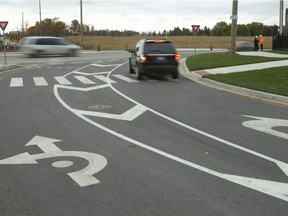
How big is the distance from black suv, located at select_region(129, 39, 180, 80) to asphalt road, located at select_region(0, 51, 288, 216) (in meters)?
5.76

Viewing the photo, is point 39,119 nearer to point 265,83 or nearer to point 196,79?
point 265,83

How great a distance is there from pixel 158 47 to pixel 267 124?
9.85 metres

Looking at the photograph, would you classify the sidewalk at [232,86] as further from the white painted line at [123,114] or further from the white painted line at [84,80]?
the white painted line at [84,80]

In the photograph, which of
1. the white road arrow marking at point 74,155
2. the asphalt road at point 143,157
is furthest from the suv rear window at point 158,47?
the white road arrow marking at point 74,155

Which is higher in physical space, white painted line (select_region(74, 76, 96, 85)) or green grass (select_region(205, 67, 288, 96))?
green grass (select_region(205, 67, 288, 96))

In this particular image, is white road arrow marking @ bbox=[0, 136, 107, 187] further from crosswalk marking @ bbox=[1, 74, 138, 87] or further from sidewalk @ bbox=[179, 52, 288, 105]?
crosswalk marking @ bbox=[1, 74, 138, 87]

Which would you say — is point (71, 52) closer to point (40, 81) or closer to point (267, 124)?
point (40, 81)

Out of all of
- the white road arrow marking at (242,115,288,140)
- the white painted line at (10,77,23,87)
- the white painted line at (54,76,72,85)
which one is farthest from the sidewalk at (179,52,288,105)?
the white painted line at (10,77,23,87)

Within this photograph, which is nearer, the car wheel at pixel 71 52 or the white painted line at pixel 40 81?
the white painted line at pixel 40 81

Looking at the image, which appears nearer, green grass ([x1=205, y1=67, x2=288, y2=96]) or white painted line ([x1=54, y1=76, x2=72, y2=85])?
green grass ([x1=205, y1=67, x2=288, y2=96])

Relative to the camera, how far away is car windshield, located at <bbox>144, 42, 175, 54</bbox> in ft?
58.2

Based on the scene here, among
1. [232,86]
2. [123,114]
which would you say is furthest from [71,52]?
[123,114]

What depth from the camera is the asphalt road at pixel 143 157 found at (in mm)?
4527

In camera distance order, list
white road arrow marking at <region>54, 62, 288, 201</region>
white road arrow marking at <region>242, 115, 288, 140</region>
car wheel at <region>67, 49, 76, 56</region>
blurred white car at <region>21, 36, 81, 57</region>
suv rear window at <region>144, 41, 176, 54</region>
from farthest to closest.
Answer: car wheel at <region>67, 49, 76, 56</region> < blurred white car at <region>21, 36, 81, 57</region> < suv rear window at <region>144, 41, 176, 54</region> < white road arrow marking at <region>242, 115, 288, 140</region> < white road arrow marking at <region>54, 62, 288, 201</region>
